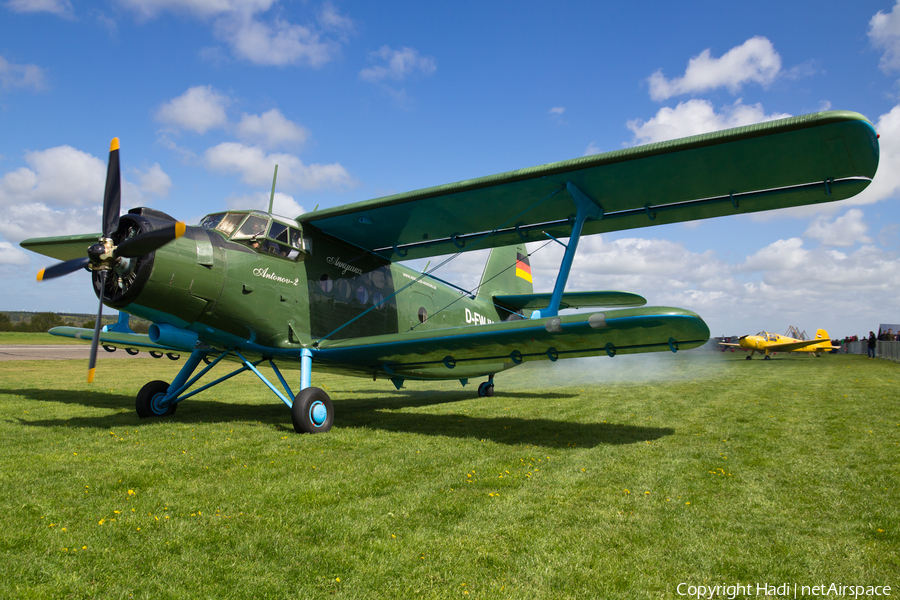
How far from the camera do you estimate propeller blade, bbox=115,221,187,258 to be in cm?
615

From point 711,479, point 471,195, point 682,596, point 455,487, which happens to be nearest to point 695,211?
point 471,195

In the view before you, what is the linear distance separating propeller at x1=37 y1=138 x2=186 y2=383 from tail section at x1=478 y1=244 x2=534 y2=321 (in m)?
8.66

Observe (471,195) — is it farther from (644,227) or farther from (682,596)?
(682,596)

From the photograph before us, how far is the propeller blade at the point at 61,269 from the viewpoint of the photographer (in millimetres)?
6625

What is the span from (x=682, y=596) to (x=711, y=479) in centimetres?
261

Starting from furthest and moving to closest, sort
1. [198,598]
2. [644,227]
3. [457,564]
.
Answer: [644,227] < [457,564] < [198,598]

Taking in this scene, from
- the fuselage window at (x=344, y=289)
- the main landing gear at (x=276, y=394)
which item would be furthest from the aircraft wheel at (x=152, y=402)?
the fuselage window at (x=344, y=289)

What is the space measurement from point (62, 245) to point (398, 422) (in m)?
8.44

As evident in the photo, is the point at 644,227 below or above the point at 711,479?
above

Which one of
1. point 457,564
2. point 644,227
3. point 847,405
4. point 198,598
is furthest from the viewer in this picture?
point 847,405

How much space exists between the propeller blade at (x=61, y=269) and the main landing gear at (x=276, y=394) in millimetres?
2313

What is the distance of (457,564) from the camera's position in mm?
2953

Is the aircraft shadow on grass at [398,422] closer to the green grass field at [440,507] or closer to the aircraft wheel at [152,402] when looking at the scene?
the green grass field at [440,507]

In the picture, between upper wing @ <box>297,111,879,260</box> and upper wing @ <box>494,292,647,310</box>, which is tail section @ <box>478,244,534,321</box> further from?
upper wing @ <box>297,111,879,260</box>
